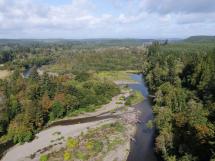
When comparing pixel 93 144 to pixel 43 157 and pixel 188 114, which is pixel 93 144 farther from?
pixel 188 114

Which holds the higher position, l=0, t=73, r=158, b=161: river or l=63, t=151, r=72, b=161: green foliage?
l=63, t=151, r=72, b=161: green foliage

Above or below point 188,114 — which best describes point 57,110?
below

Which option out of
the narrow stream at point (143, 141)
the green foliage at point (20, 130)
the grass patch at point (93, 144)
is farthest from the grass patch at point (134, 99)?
the green foliage at point (20, 130)

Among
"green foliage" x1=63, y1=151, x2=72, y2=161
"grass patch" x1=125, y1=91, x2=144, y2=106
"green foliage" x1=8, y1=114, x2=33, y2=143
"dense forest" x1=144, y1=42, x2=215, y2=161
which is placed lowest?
"grass patch" x1=125, y1=91, x2=144, y2=106

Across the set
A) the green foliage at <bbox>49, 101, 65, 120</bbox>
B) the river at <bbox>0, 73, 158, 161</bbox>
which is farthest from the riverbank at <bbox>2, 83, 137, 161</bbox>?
the green foliage at <bbox>49, 101, 65, 120</bbox>

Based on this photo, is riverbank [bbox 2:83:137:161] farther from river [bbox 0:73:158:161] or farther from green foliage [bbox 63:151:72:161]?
green foliage [bbox 63:151:72:161]

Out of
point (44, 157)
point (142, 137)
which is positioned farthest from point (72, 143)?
point (142, 137)

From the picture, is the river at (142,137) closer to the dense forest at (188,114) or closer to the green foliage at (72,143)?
the dense forest at (188,114)

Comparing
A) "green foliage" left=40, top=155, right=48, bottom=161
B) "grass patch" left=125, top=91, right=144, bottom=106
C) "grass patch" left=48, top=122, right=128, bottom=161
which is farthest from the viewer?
"grass patch" left=125, top=91, right=144, bottom=106

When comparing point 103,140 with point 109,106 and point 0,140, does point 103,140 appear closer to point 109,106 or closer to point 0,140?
point 0,140
